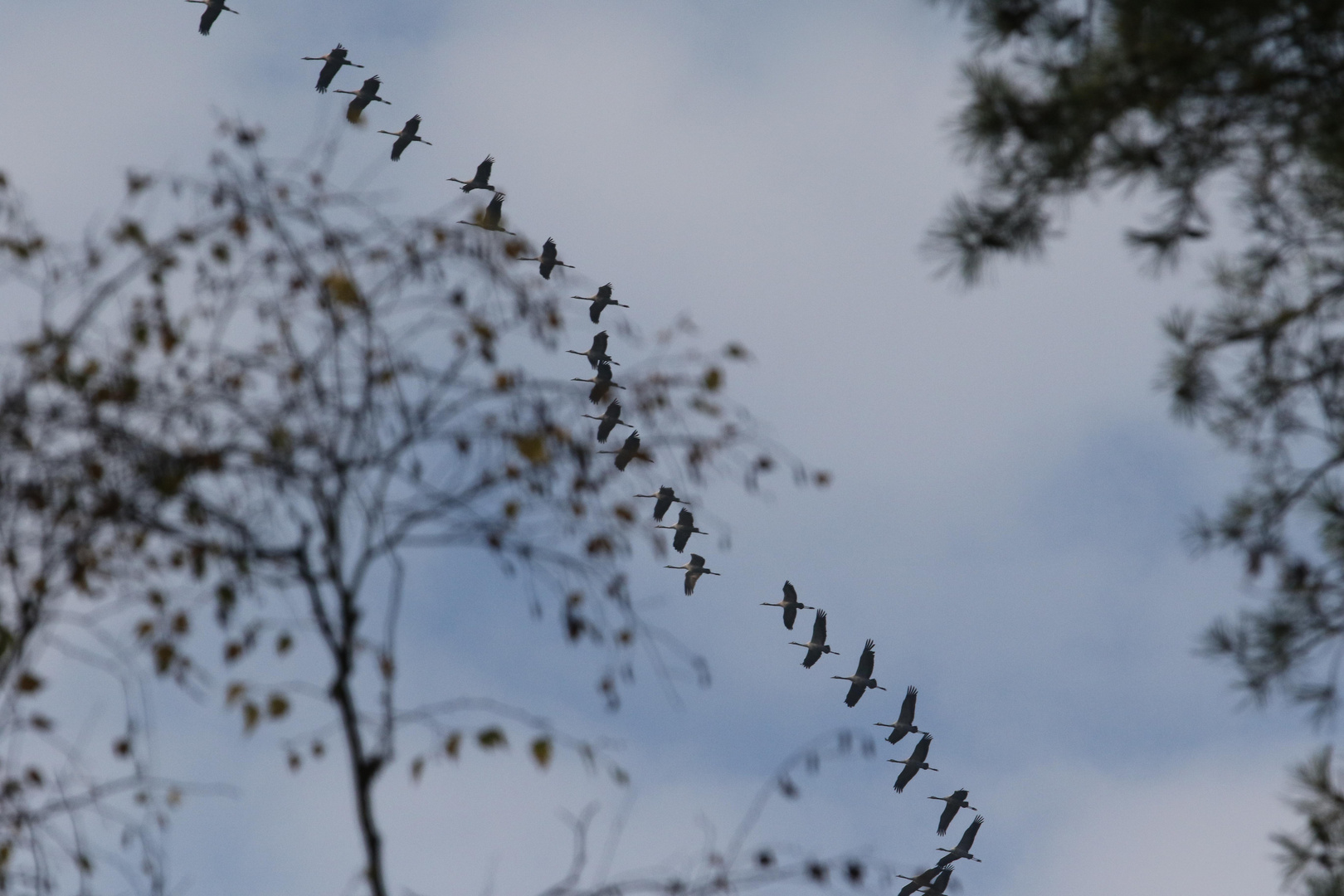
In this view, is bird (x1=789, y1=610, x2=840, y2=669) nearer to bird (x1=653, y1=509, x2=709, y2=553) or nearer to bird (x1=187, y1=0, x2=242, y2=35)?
bird (x1=653, y1=509, x2=709, y2=553)

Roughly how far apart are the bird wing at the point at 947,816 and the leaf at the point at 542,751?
1.58 metres

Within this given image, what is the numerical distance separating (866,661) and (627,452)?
1096 millimetres

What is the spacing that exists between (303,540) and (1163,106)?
104 inches

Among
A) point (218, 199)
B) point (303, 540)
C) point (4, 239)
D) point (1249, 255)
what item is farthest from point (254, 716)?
point (1249, 255)

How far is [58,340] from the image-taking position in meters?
3.89

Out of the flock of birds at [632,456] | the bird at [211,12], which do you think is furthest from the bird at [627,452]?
the bird at [211,12]

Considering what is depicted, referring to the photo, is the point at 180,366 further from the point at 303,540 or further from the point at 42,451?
the point at 303,540

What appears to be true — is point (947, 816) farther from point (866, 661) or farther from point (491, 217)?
point (491, 217)

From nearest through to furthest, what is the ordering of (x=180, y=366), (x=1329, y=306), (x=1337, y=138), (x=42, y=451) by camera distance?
1. (x=1337, y=138)
2. (x=1329, y=306)
3. (x=42, y=451)
4. (x=180, y=366)

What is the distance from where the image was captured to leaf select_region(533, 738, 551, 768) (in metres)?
3.14

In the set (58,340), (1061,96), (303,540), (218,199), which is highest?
(1061,96)

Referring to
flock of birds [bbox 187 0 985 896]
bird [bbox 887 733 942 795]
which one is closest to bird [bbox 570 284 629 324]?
flock of birds [bbox 187 0 985 896]

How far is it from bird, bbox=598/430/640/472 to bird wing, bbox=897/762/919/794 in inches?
39.9

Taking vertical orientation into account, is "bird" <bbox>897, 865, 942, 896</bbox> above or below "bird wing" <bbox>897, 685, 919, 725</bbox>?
below
